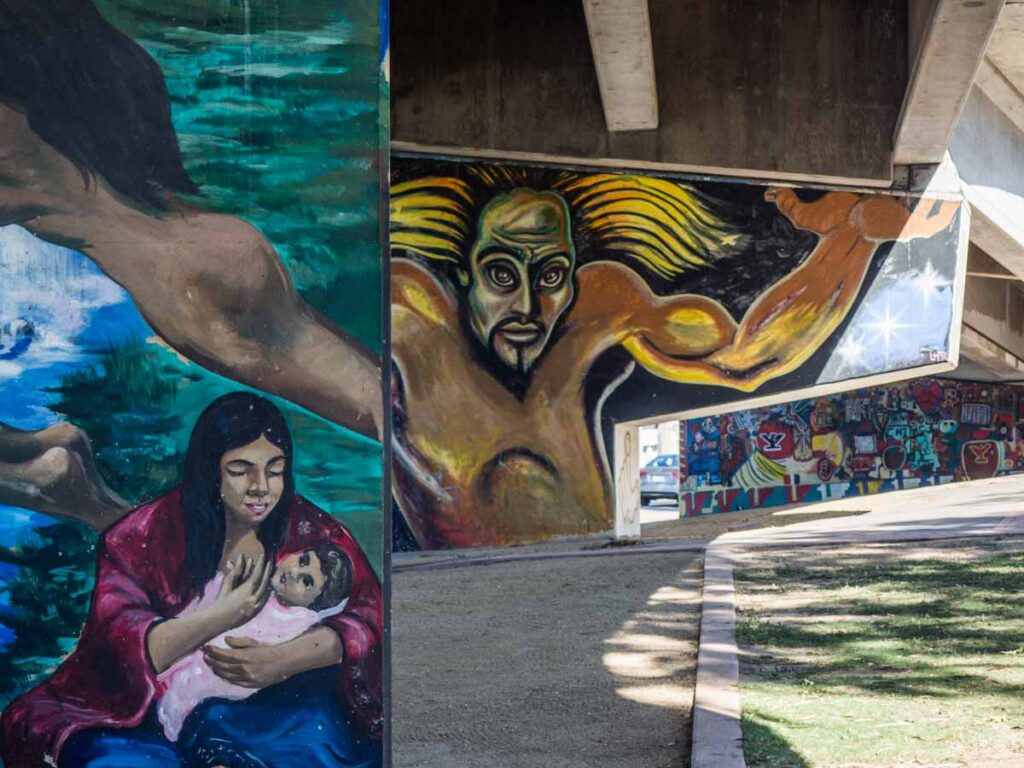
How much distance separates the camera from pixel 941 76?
13789 millimetres

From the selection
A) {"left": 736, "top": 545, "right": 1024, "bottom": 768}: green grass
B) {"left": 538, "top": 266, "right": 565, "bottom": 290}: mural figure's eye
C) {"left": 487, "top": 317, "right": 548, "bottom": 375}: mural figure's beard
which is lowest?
{"left": 736, "top": 545, "right": 1024, "bottom": 768}: green grass

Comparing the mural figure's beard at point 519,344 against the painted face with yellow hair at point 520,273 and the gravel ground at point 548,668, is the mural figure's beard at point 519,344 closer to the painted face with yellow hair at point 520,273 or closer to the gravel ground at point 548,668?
the painted face with yellow hair at point 520,273

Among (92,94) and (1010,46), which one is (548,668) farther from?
(1010,46)

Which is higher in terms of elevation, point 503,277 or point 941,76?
point 941,76

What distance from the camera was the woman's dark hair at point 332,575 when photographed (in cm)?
512

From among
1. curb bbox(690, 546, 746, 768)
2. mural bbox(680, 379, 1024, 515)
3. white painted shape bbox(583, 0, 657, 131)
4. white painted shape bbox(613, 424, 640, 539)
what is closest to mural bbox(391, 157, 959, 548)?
white painted shape bbox(613, 424, 640, 539)

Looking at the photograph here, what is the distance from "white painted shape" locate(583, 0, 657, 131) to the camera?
477 inches

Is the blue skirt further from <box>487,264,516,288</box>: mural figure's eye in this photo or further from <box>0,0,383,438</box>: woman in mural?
<box>487,264,516,288</box>: mural figure's eye

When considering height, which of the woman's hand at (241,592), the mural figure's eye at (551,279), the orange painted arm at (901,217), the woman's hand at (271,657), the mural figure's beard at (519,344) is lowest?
the woman's hand at (271,657)

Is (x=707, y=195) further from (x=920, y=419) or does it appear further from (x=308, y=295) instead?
(x=920, y=419)

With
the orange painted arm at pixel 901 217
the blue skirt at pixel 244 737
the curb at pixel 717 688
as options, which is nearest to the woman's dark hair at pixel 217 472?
the blue skirt at pixel 244 737

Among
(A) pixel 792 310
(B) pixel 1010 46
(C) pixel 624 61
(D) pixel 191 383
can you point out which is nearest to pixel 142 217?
(D) pixel 191 383

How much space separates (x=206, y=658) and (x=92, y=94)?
→ 2339 millimetres

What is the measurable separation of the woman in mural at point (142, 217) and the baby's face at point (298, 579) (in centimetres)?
58
